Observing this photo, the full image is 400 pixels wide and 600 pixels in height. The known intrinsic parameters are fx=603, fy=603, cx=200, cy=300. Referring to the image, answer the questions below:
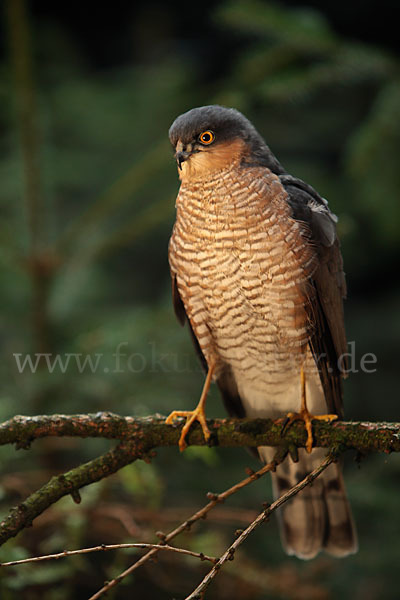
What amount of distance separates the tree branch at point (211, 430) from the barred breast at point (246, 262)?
0.34 m

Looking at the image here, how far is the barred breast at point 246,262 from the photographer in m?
2.03

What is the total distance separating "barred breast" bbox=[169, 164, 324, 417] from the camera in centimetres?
203

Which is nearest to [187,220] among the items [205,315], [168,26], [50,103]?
[205,315]

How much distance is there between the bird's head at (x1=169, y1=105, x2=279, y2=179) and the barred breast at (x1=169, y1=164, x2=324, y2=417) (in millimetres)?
43

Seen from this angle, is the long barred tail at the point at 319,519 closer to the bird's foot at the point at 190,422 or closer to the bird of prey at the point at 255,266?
the bird of prey at the point at 255,266

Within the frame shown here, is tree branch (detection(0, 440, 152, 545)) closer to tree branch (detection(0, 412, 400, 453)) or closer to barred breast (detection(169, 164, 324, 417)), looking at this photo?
tree branch (detection(0, 412, 400, 453))

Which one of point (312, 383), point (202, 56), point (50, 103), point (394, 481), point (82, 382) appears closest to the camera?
point (312, 383)

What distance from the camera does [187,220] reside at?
82.4 inches

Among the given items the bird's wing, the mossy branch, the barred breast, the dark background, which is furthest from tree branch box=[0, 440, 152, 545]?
the bird's wing

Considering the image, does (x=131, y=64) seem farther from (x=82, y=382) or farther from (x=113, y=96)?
(x=82, y=382)

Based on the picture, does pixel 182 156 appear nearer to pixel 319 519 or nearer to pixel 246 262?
pixel 246 262

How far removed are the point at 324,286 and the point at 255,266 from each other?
29 centimetres

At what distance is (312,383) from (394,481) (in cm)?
147

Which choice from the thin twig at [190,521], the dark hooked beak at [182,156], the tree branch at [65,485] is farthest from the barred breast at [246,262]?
the tree branch at [65,485]
